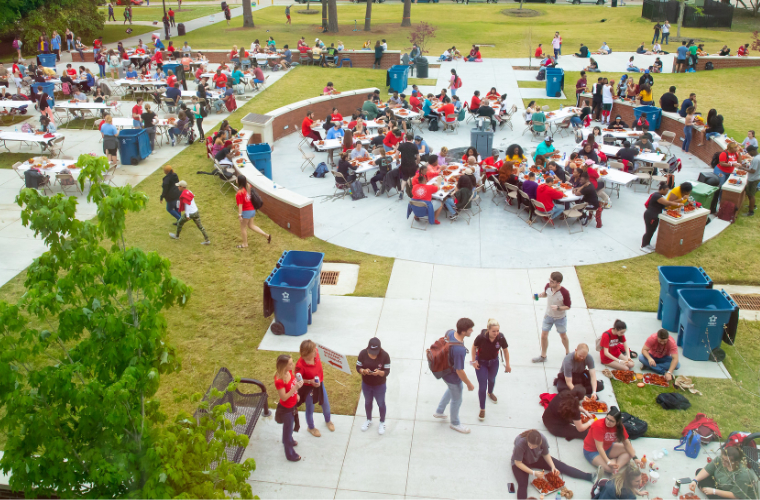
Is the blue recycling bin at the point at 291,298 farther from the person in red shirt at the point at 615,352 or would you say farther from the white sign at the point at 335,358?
the person in red shirt at the point at 615,352

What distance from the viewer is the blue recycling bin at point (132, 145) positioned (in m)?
19.8

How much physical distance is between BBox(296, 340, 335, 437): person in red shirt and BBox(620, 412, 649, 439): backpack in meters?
4.17

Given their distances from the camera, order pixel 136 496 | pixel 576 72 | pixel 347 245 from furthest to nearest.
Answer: pixel 576 72 → pixel 347 245 → pixel 136 496

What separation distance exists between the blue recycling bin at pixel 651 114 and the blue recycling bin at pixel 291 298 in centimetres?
1697

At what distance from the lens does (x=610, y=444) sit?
8.03 metres

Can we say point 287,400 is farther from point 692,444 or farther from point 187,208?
point 187,208

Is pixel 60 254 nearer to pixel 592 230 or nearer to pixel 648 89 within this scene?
pixel 592 230

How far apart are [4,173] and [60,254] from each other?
17047mm

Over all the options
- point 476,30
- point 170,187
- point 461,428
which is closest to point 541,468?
point 461,428

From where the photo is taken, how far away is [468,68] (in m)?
→ 35.4

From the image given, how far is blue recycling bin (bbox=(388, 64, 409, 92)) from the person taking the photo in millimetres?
29828

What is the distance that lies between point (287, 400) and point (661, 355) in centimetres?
613

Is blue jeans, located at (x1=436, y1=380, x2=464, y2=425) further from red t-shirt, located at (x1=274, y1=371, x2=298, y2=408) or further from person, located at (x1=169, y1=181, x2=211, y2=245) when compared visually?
person, located at (x1=169, y1=181, x2=211, y2=245)

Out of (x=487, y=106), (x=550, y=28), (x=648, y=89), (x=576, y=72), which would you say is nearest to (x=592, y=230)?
(x=487, y=106)
